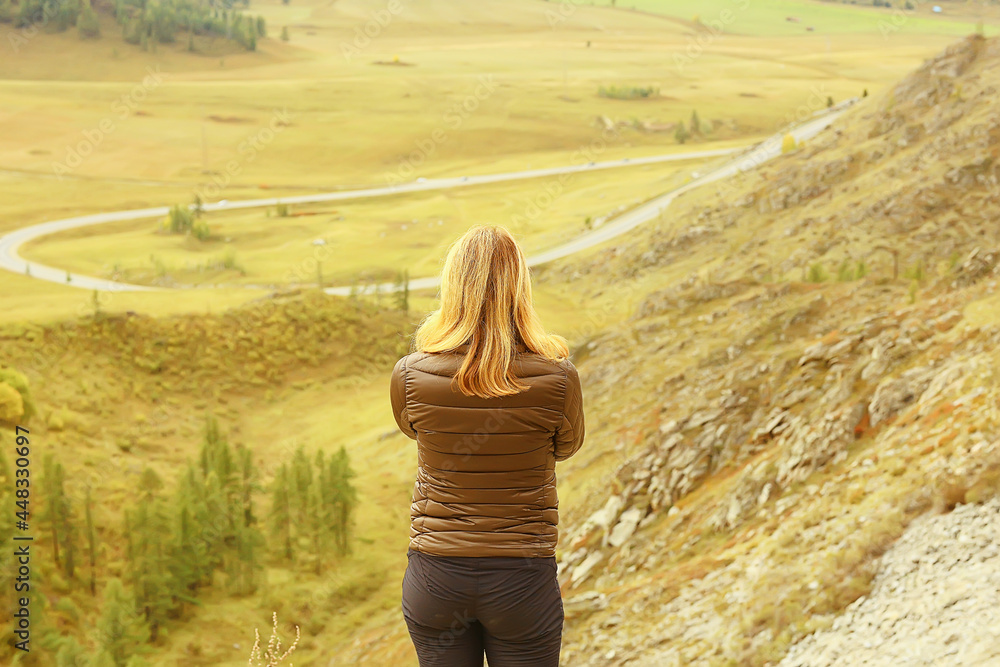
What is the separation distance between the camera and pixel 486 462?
12.4 ft

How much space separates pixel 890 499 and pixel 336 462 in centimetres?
1242

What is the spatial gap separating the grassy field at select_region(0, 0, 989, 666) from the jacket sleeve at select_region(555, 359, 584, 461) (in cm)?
941

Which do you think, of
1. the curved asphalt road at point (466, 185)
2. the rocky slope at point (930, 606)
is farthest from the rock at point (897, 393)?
the curved asphalt road at point (466, 185)

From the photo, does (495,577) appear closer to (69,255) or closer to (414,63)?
(69,255)

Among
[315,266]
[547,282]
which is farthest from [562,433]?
[315,266]

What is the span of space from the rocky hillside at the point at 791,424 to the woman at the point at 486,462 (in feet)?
14.5

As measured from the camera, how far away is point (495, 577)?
3695 millimetres

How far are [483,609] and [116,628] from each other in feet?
37.6

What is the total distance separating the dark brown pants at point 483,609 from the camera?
3.70 metres

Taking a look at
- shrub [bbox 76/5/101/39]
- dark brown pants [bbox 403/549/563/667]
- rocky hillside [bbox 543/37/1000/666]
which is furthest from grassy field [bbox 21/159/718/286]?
shrub [bbox 76/5/101/39]

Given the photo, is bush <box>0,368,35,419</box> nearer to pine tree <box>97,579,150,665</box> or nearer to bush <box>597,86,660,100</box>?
pine tree <box>97,579,150,665</box>

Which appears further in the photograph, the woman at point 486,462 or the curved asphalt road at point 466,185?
the curved asphalt road at point 466,185

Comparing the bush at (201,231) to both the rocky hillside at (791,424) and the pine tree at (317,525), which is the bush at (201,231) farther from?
the pine tree at (317,525)

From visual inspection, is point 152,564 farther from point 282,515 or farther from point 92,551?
point 282,515
